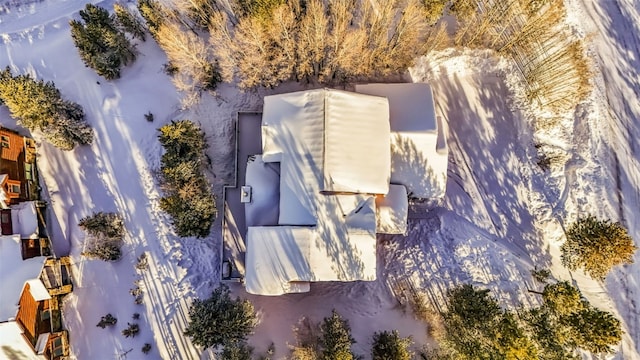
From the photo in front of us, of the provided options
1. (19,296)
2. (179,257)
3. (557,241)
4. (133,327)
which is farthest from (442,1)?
(19,296)

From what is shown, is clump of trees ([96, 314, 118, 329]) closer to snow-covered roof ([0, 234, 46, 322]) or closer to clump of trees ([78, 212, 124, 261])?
clump of trees ([78, 212, 124, 261])

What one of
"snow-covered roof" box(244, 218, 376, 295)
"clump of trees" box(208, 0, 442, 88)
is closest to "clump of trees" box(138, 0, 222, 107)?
"clump of trees" box(208, 0, 442, 88)

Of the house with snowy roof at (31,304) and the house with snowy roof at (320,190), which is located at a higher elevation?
the house with snowy roof at (320,190)

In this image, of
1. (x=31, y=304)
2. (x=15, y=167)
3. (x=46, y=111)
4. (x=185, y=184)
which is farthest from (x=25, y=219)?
(x=185, y=184)

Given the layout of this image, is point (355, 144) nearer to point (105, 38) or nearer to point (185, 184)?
point (185, 184)

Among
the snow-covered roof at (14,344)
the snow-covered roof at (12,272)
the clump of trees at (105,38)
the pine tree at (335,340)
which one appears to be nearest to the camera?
the pine tree at (335,340)

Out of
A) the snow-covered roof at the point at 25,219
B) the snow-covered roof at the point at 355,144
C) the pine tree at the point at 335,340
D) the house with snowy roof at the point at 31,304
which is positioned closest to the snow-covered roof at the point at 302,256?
the snow-covered roof at the point at 355,144

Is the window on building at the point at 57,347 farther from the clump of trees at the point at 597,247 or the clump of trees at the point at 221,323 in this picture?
the clump of trees at the point at 597,247
